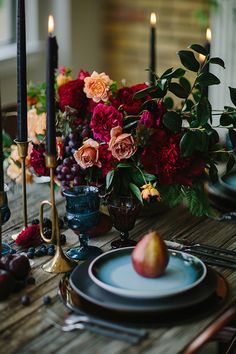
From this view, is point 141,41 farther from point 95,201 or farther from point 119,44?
point 95,201

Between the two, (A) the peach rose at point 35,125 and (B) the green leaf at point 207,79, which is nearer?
(B) the green leaf at point 207,79

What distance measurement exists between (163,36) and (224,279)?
8.49 feet

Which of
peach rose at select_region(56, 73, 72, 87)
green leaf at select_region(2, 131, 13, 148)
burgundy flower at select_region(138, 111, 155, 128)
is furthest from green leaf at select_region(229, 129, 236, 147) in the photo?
green leaf at select_region(2, 131, 13, 148)

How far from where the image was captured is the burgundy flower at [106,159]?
1667 mm

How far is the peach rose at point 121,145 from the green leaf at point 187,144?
11 centimetres

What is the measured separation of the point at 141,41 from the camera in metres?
3.95

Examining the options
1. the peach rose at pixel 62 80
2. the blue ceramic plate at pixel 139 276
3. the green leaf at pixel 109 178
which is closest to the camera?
the blue ceramic plate at pixel 139 276

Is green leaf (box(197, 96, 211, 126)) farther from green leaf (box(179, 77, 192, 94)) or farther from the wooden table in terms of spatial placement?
the wooden table

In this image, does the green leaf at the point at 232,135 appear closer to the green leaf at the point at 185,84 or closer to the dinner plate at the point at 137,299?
the green leaf at the point at 185,84

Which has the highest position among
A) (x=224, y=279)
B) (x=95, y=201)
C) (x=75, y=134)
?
(x=75, y=134)

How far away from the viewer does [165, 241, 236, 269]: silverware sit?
1556 mm

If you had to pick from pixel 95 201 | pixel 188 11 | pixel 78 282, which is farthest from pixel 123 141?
pixel 188 11

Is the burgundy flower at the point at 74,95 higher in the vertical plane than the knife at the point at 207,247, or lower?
higher

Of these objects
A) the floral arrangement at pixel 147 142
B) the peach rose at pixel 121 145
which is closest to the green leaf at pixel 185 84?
the floral arrangement at pixel 147 142
